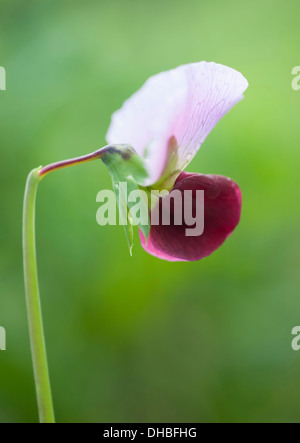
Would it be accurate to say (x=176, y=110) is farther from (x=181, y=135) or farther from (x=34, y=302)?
(x=34, y=302)

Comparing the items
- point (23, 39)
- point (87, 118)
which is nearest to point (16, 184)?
point (87, 118)

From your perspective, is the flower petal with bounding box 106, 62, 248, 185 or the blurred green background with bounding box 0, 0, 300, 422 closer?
the flower petal with bounding box 106, 62, 248, 185

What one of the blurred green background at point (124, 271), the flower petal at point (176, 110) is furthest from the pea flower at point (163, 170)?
the blurred green background at point (124, 271)

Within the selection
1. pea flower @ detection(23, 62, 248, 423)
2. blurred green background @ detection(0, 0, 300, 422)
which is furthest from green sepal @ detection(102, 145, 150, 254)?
blurred green background @ detection(0, 0, 300, 422)

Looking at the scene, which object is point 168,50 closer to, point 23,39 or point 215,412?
point 23,39

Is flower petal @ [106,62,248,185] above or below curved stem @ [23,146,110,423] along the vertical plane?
above

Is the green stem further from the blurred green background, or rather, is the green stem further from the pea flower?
the blurred green background

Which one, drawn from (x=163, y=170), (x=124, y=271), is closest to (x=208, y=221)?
(x=163, y=170)
